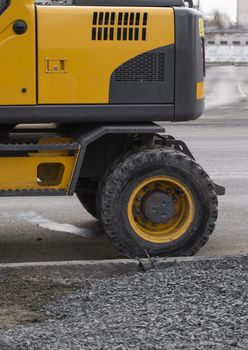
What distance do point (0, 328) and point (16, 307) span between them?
1.62ft

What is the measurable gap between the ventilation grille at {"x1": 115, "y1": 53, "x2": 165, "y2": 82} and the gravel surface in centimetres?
165

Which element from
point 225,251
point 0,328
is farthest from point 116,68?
point 0,328

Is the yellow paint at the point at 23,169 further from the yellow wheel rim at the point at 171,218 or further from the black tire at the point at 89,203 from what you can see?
the black tire at the point at 89,203

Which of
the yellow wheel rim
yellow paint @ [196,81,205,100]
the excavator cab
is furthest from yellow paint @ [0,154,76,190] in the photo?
yellow paint @ [196,81,205,100]

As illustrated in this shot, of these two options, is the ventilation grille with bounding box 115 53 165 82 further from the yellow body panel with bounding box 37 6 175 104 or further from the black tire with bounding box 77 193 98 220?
the black tire with bounding box 77 193 98 220

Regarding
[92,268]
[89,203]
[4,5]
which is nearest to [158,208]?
[92,268]

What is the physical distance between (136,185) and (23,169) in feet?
2.96

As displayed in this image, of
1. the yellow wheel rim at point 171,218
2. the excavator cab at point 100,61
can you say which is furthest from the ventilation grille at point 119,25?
the yellow wheel rim at point 171,218

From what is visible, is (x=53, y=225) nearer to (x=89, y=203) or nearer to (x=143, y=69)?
(x=89, y=203)

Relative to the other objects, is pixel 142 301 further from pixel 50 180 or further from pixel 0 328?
pixel 50 180

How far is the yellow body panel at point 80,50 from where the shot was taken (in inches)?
254

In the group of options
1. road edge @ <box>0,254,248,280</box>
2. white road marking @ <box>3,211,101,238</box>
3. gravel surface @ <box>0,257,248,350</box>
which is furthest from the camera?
white road marking @ <box>3,211,101,238</box>

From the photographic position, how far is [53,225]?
827 cm

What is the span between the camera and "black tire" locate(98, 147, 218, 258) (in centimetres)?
662
